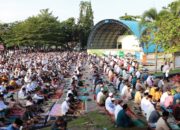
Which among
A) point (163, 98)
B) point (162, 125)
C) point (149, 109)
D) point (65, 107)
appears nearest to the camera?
point (162, 125)

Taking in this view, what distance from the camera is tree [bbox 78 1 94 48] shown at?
264ft

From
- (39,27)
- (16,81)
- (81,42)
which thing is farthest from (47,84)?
(81,42)

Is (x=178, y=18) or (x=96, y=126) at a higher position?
(x=178, y=18)

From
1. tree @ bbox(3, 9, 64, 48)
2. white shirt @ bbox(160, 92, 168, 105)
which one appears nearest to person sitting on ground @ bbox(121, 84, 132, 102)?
white shirt @ bbox(160, 92, 168, 105)

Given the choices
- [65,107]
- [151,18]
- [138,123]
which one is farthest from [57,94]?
[151,18]

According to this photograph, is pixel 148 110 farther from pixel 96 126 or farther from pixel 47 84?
pixel 47 84

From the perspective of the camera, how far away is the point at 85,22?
85.1m

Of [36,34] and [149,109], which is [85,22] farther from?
[149,109]

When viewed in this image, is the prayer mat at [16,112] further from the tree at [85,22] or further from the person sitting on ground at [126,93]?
the tree at [85,22]

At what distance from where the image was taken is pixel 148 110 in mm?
14070

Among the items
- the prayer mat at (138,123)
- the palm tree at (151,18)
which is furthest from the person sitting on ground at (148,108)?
the palm tree at (151,18)

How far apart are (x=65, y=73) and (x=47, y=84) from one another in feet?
28.8

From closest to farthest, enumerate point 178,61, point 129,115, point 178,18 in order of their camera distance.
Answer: point 129,115
point 178,18
point 178,61

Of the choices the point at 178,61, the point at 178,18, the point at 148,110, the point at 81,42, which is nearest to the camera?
the point at 148,110
